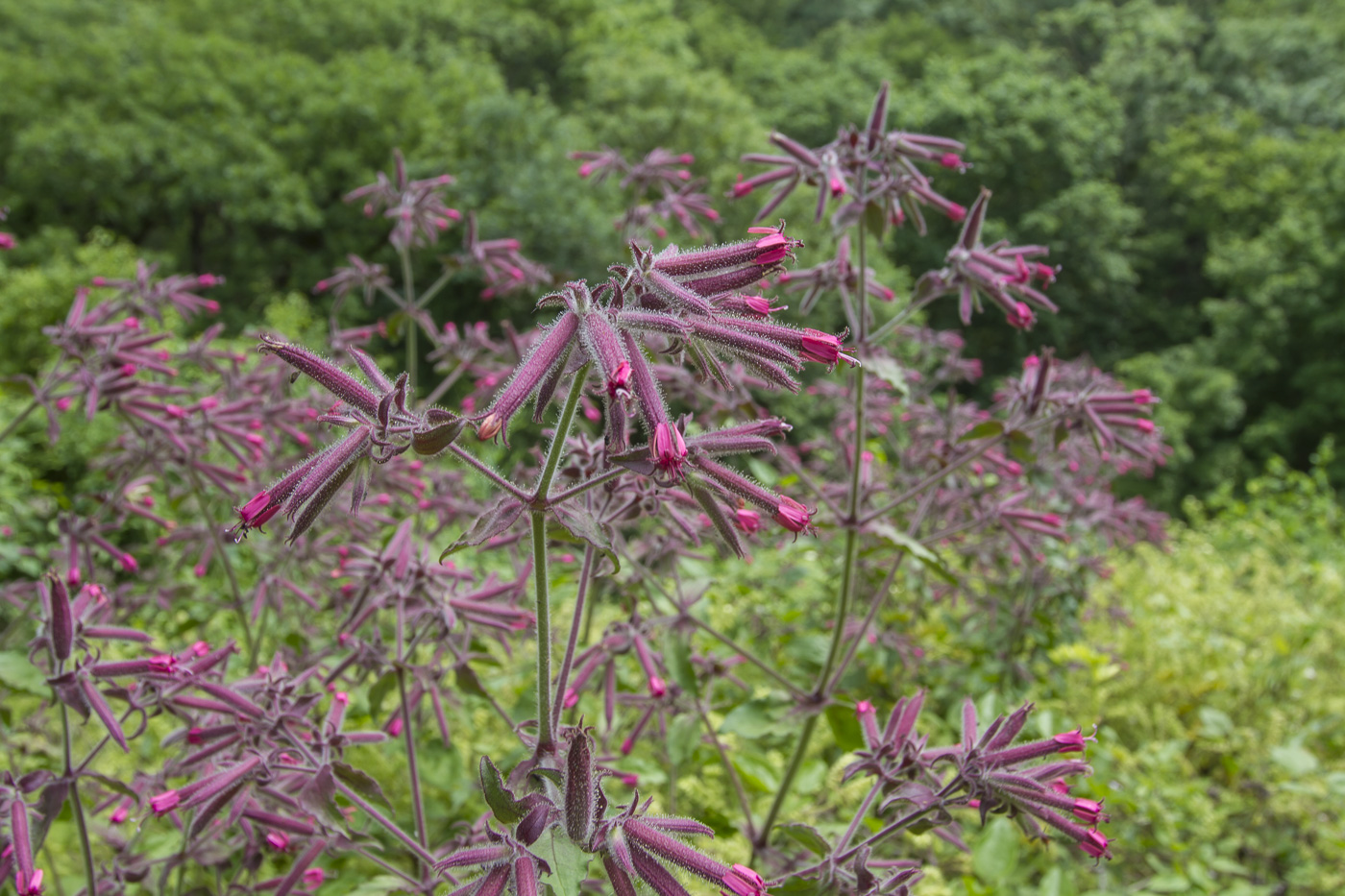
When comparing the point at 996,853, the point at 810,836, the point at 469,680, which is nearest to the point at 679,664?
the point at 469,680

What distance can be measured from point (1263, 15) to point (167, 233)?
32344 mm

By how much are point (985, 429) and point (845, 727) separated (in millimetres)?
956

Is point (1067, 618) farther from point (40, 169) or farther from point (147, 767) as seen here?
point (40, 169)

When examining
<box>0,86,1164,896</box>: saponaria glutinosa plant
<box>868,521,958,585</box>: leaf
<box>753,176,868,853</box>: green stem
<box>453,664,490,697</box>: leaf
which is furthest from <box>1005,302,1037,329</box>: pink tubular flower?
<box>453,664,490,697</box>: leaf

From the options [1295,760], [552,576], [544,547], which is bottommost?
[1295,760]

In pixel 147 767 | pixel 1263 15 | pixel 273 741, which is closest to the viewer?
pixel 273 741

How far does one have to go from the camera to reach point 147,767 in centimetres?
414

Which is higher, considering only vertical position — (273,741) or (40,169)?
(273,741)

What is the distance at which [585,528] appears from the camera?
1.33 meters

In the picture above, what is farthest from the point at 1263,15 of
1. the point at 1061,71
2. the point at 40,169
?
the point at 40,169

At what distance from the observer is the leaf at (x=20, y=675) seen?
2000 mm

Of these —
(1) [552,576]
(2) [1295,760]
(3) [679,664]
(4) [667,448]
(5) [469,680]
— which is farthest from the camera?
(2) [1295,760]

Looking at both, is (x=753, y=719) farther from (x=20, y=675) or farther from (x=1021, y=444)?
(x=20, y=675)

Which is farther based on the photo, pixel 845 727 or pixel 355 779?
pixel 845 727
